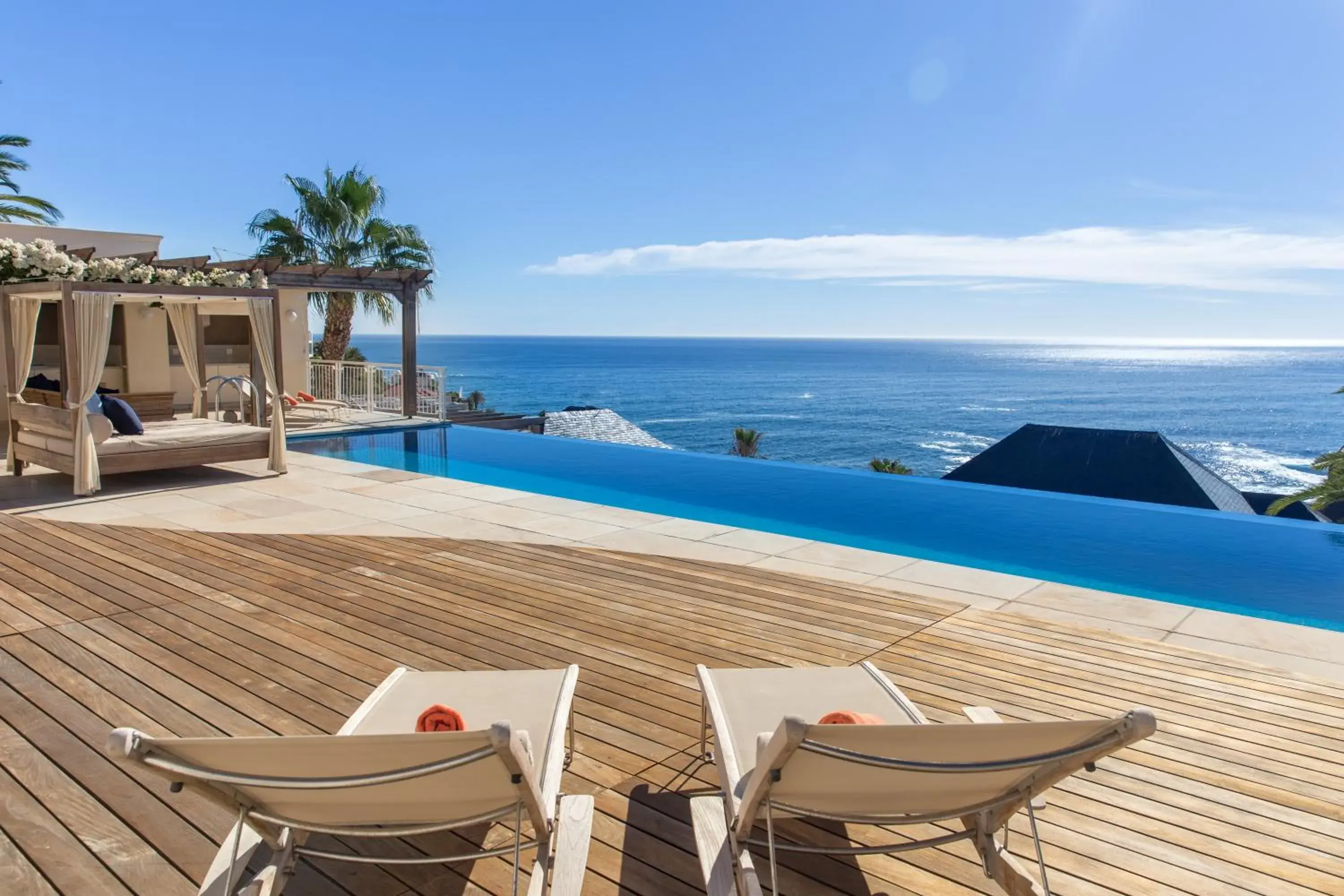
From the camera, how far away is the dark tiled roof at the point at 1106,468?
1204cm

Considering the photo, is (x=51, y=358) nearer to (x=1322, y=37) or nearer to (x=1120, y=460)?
(x=1120, y=460)

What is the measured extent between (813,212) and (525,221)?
1703cm

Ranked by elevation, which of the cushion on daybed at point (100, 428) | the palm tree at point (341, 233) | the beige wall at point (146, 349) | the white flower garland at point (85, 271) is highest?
the palm tree at point (341, 233)

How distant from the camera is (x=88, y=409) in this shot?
23.4 ft

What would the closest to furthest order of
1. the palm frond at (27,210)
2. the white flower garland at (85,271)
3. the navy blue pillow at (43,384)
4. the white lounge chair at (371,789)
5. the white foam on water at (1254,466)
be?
the white lounge chair at (371,789)
the white flower garland at (85,271)
the navy blue pillow at (43,384)
the palm frond at (27,210)
the white foam on water at (1254,466)

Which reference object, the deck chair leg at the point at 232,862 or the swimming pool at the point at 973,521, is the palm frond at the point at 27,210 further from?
the deck chair leg at the point at 232,862

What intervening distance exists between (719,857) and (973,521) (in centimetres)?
651

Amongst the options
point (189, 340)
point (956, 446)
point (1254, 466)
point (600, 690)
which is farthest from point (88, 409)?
point (1254, 466)

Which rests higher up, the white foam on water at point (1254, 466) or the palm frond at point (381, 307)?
the palm frond at point (381, 307)

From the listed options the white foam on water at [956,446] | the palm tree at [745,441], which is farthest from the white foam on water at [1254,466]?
the palm tree at [745,441]

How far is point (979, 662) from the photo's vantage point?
138 inches

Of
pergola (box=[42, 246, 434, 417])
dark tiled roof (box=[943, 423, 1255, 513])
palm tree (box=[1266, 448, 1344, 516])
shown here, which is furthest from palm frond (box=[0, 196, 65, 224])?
palm tree (box=[1266, 448, 1344, 516])

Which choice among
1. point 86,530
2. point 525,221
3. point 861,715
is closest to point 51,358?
point 86,530

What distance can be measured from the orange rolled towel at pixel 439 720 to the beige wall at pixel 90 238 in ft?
42.7
